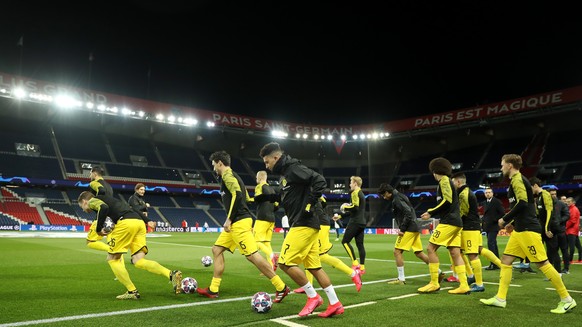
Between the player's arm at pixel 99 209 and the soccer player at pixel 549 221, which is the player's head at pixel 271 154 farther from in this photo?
the soccer player at pixel 549 221

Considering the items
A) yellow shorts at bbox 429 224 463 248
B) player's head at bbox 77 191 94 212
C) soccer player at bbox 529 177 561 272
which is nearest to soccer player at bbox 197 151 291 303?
player's head at bbox 77 191 94 212

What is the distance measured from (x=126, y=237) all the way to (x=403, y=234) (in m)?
5.64

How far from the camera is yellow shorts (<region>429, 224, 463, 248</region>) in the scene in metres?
7.64

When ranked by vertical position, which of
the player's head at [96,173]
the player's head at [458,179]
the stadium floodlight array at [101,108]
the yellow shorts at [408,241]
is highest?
the stadium floodlight array at [101,108]

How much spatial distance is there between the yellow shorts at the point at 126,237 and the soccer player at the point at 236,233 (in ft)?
4.58

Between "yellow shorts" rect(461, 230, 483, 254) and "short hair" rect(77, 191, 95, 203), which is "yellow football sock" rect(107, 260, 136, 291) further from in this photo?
"yellow shorts" rect(461, 230, 483, 254)

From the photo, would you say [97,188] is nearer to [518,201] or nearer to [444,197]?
[444,197]

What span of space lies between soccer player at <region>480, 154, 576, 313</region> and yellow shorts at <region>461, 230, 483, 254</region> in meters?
1.58

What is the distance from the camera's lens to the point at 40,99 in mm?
38875

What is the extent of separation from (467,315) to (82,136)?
5239 cm

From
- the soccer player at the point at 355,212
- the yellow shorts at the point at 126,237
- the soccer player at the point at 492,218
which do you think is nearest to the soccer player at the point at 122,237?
the yellow shorts at the point at 126,237

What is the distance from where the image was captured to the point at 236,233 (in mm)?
6797

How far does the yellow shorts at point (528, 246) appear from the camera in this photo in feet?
20.2

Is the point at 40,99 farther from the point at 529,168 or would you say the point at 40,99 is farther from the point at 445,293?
the point at 529,168
